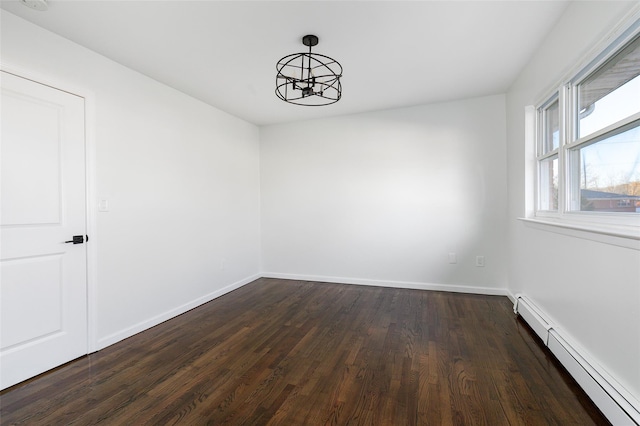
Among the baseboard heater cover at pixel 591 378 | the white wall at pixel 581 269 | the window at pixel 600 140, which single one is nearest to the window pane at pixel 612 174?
the window at pixel 600 140

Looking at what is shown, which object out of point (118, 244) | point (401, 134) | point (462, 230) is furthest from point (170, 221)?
point (462, 230)

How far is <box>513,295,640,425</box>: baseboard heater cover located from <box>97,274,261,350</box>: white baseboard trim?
3.50m

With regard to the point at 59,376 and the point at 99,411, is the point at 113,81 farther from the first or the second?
the point at 99,411

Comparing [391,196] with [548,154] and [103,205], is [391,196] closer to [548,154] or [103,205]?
[548,154]

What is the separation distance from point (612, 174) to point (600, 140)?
243mm

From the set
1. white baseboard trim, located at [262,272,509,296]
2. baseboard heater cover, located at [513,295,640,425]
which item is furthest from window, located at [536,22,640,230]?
white baseboard trim, located at [262,272,509,296]

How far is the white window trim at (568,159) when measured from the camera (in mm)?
1502

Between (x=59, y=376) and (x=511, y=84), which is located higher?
(x=511, y=84)

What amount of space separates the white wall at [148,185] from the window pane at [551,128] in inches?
145

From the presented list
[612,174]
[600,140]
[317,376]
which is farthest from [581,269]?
[317,376]

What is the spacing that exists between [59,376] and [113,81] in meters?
2.43

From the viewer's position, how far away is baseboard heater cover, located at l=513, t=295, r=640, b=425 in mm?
1434

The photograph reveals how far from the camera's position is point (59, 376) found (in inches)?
81.7

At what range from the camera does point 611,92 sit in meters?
1.74
